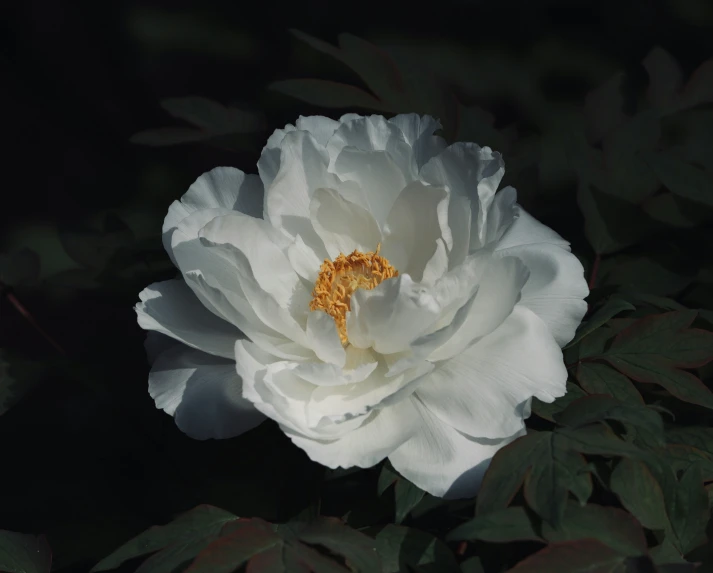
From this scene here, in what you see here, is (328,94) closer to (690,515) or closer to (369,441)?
(369,441)

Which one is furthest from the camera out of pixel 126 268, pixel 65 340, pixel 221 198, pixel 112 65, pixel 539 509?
pixel 112 65

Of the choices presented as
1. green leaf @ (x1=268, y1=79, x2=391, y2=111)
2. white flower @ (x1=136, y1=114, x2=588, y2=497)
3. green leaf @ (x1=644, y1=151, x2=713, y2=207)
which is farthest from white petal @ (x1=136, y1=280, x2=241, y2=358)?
green leaf @ (x1=644, y1=151, x2=713, y2=207)

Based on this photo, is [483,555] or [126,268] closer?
[483,555]

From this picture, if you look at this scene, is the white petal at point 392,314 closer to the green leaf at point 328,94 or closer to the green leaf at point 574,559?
the green leaf at point 574,559

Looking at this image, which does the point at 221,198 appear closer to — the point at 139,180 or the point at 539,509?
the point at 539,509

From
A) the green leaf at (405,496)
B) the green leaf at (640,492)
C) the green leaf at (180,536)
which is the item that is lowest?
the green leaf at (180,536)

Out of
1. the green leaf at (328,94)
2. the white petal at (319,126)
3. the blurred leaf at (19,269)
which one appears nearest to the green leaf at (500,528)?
the white petal at (319,126)

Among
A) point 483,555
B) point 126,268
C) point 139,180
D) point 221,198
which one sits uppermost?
point 221,198

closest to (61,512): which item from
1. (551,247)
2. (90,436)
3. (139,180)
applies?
(90,436)
